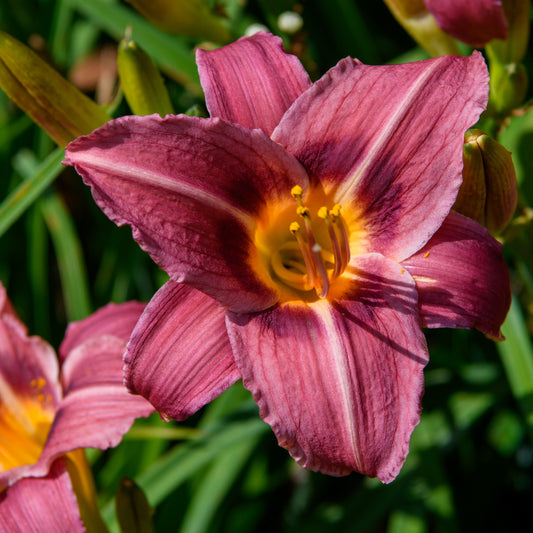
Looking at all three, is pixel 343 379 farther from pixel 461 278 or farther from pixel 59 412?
pixel 59 412

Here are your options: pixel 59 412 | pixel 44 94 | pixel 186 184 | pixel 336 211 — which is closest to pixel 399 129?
pixel 336 211

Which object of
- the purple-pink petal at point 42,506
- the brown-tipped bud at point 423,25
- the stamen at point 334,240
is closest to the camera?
the stamen at point 334,240

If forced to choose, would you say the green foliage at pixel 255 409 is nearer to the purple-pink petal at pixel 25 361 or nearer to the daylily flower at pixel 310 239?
the purple-pink petal at pixel 25 361

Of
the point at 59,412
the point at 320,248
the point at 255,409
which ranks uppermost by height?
the point at 320,248

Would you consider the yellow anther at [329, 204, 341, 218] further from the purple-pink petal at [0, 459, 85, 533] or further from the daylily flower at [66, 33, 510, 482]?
the purple-pink petal at [0, 459, 85, 533]

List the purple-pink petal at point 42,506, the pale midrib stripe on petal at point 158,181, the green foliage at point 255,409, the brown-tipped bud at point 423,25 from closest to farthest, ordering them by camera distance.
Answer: the pale midrib stripe on petal at point 158,181 < the purple-pink petal at point 42,506 < the brown-tipped bud at point 423,25 < the green foliage at point 255,409

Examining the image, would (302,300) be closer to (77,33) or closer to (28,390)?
(28,390)

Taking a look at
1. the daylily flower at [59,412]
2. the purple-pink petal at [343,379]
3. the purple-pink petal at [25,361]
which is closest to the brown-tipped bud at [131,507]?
the daylily flower at [59,412]
